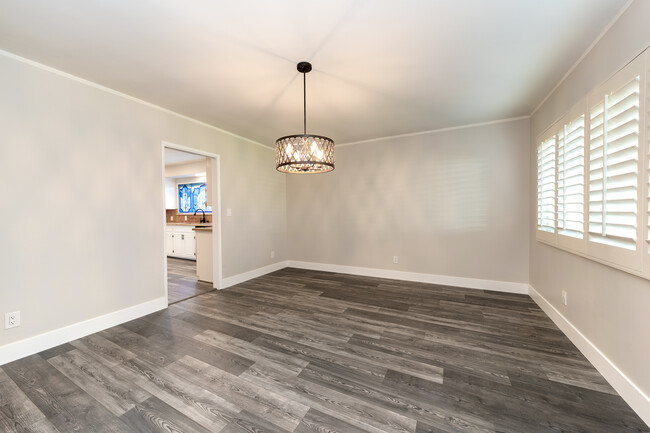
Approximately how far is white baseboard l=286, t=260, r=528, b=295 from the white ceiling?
99.2 inches

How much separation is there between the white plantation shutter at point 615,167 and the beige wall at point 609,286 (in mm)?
231

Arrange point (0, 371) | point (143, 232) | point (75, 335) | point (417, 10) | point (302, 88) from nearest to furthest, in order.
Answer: point (417, 10) → point (0, 371) → point (75, 335) → point (302, 88) → point (143, 232)

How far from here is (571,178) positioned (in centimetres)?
235

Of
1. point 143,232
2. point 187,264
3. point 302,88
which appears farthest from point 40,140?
point 187,264

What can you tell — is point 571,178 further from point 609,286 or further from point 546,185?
point 609,286

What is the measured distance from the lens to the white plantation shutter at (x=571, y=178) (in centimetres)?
218

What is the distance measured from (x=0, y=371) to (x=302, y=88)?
348cm

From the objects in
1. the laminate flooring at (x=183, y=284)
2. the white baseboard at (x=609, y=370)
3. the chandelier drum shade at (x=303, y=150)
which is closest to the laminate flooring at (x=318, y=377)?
the white baseboard at (x=609, y=370)

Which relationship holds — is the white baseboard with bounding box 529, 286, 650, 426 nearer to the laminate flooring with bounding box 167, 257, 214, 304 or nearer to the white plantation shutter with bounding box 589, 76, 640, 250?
the white plantation shutter with bounding box 589, 76, 640, 250

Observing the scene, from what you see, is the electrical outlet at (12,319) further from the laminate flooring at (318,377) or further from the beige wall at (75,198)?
the laminate flooring at (318,377)

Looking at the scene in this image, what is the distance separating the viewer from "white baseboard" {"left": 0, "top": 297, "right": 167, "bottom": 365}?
6.99ft

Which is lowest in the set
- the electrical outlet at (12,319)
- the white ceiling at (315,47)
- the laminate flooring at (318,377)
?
the laminate flooring at (318,377)

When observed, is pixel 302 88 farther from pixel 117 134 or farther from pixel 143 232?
pixel 143 232

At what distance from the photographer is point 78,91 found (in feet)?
8.26
